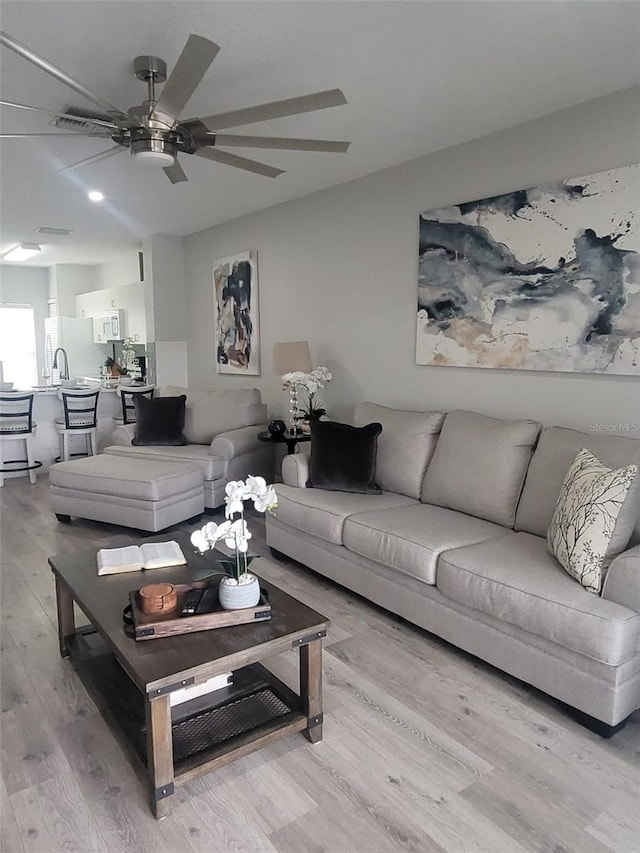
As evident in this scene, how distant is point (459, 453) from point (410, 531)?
647 mm

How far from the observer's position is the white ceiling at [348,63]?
2.16 metres

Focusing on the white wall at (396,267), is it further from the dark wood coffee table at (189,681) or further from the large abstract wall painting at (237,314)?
the dark wood coffee table at (189,681)

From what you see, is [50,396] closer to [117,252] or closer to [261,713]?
[117,252]

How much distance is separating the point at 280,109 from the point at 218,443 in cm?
292

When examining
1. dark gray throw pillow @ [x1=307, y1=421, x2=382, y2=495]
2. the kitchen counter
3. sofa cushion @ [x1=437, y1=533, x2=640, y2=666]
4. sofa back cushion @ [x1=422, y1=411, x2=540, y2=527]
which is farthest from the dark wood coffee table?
the kitchen counter

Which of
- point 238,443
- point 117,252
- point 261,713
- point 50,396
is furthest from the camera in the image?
point 117,252

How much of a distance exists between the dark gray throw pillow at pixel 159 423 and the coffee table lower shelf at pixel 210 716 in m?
2.81

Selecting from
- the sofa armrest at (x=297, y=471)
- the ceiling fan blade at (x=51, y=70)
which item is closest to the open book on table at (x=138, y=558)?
the sofa armrest at (x=297, y=471)

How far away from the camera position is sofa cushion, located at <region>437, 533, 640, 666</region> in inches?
79.7

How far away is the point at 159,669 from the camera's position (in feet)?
5.64

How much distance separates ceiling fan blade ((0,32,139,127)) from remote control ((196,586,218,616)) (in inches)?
71.0

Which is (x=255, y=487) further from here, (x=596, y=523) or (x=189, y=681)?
(x=596, y=523)

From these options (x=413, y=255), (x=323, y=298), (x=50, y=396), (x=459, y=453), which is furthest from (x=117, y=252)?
(x=459, y=453)

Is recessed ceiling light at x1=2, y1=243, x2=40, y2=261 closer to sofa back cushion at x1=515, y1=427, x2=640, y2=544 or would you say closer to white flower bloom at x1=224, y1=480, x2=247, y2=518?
white flower bloom at x1=224, y1=480, x2=247, y2=518
